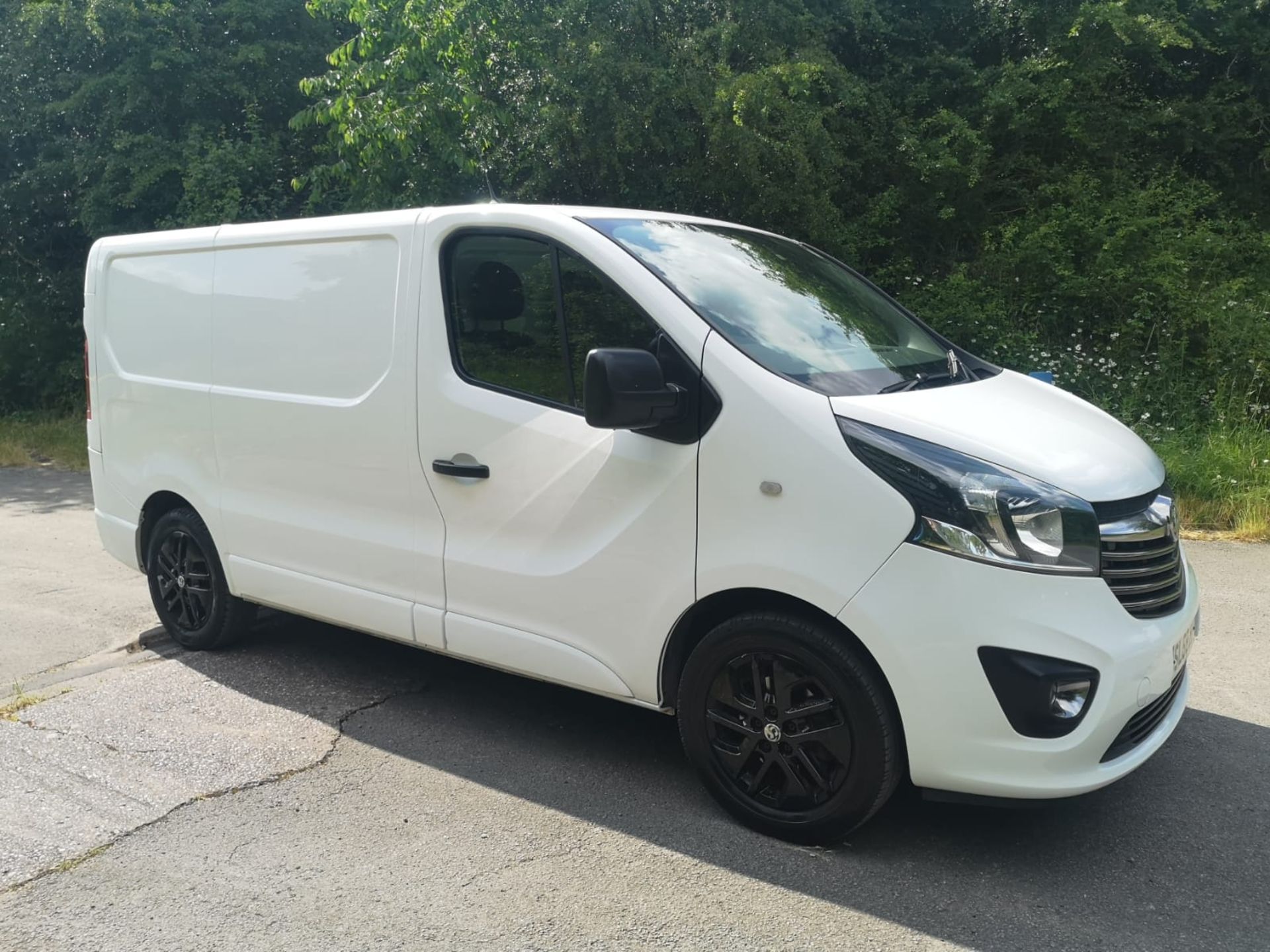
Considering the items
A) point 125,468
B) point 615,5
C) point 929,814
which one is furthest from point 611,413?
point 615,5

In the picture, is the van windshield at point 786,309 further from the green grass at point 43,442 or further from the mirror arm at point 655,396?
the green grass at point 43,442

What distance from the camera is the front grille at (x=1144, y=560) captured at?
120 inches

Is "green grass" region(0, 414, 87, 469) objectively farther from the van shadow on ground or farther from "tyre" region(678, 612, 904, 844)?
"tyre" region(678, 612, 904, 844)

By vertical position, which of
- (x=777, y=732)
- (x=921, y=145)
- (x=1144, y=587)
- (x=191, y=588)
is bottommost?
(x=191, y=588)

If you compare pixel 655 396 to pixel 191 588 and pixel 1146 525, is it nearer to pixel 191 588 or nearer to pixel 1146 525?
pixel 1146 525

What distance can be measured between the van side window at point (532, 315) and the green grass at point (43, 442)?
976 cm

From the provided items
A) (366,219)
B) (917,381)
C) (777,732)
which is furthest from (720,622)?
(366,219)

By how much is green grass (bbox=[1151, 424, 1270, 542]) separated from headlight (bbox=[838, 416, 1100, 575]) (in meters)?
4.76

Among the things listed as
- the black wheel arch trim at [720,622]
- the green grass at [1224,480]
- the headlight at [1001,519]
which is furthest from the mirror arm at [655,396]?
the green grass at [1224,480]

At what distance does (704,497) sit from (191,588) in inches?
121

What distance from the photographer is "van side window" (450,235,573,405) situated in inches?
149

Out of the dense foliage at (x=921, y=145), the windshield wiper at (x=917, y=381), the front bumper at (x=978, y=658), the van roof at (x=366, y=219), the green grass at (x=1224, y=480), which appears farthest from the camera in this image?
the dense foliage at (x=921, y=145)

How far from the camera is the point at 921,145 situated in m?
11.5

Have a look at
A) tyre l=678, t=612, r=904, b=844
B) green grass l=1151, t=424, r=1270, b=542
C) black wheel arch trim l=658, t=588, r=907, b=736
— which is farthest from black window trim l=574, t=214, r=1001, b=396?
green grass l=1151, t=424, r=1270, b=542
